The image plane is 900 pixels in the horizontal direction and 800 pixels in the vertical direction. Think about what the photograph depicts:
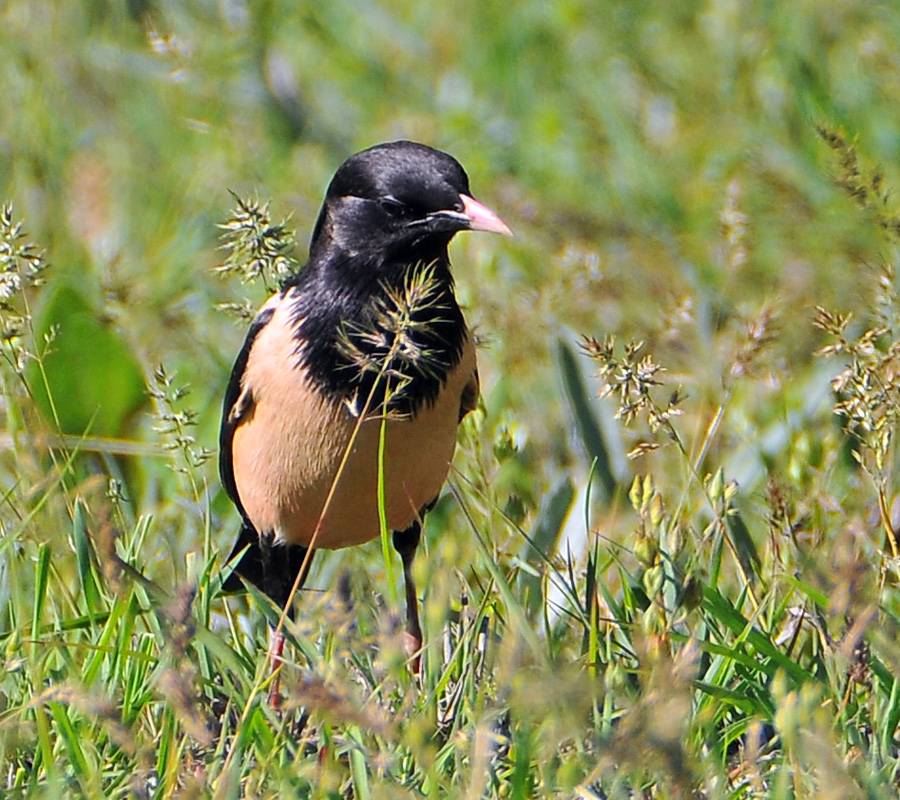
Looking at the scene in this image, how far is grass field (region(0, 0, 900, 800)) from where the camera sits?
8.63 ft

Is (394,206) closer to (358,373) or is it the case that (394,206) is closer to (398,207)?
(398,207)

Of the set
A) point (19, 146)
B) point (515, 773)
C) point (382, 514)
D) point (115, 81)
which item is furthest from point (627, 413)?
point (115, 81)

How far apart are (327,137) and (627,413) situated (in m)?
4.13

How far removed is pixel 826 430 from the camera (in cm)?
405

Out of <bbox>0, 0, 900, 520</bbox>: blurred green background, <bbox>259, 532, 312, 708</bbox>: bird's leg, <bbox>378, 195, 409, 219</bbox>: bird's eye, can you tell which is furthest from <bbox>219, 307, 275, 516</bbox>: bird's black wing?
<bbox>0, 0, 900, 520</bbox>: blurred green background

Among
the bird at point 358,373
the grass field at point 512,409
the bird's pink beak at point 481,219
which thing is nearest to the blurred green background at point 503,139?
the grass field at point 512,409

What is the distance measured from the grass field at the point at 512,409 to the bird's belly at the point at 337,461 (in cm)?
12

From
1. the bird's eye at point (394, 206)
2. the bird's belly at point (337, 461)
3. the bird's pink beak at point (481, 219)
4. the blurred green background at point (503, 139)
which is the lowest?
the blurred green background at point (503, 139)

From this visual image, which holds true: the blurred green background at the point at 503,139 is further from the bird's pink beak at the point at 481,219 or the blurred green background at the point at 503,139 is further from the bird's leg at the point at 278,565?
the bird's pink beak at the point at 481,219

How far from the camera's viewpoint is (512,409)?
182 inches

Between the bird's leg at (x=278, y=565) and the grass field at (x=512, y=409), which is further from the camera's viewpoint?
the bird's leg at (x=278, y=565)

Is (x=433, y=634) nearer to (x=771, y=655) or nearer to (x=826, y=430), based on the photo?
(x=771, y=655)

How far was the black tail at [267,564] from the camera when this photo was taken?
12.6 ft

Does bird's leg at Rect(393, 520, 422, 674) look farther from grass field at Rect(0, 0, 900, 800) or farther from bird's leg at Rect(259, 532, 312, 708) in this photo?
bird's leg at Rect(259, 532, 312, 708)
